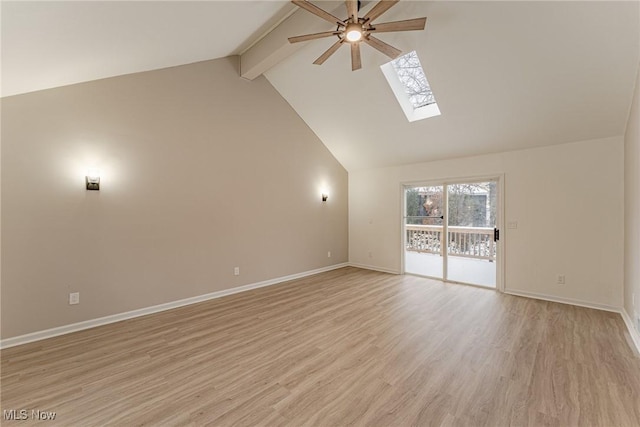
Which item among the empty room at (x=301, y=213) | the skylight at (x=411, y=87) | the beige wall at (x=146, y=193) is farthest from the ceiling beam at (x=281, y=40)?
the skylight at (x=411, y=87)

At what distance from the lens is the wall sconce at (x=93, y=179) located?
3213 mm

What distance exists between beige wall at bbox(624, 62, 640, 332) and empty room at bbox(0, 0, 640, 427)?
6 centimetres

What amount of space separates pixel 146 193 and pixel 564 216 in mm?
6028

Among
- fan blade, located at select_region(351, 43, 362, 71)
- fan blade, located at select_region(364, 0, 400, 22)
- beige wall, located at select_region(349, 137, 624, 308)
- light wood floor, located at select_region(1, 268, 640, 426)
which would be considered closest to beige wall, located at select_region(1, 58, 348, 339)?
light wood floor, located at select_region(1, 268, 640, 426)

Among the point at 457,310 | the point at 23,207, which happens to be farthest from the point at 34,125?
the point at 457,310

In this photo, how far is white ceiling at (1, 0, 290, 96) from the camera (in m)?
1.97

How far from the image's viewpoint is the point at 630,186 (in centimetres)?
319

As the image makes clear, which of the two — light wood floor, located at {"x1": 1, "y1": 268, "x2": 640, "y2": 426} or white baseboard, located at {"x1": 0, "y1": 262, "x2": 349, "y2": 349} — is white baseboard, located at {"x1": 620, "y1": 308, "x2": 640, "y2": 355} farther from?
white baseboard, located at {"x1": 0, "y1": 262, "x2": 349, "y2": 349}

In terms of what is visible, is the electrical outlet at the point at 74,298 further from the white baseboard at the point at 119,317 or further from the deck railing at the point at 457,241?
the deck railing at the point at 457,241

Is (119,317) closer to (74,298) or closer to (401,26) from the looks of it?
(74,298)

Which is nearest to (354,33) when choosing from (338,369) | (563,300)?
(338,369)

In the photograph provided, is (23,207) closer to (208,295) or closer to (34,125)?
(34,125)

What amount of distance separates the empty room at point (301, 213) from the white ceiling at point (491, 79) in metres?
0.03

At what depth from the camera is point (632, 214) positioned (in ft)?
9.99
